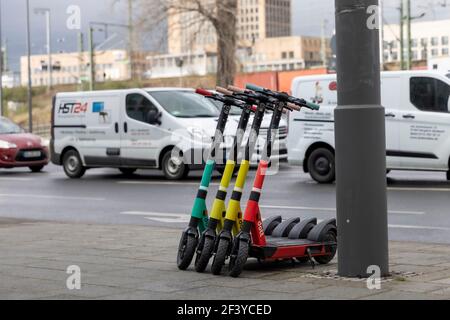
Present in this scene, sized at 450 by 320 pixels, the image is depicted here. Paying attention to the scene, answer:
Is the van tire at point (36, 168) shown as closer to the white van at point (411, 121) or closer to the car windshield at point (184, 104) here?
the car windshield at point (184, 104)

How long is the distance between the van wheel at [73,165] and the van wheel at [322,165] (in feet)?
20.6

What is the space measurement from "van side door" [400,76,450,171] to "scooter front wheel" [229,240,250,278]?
390 inches

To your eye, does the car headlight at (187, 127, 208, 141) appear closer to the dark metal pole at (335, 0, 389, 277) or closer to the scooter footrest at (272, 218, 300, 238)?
the scooter footrest at (272, 218, 300, 238)

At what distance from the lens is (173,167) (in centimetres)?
1988

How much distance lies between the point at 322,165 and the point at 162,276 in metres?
10.8

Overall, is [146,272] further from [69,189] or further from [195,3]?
[195,3]

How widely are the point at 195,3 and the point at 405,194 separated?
22506mm

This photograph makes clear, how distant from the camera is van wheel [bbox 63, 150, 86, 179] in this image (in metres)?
21.8

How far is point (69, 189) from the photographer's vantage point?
18.6 meters

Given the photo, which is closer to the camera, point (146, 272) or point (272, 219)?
point (146, 272)

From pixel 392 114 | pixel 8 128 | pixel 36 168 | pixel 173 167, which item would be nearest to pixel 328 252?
pixel 392 114
